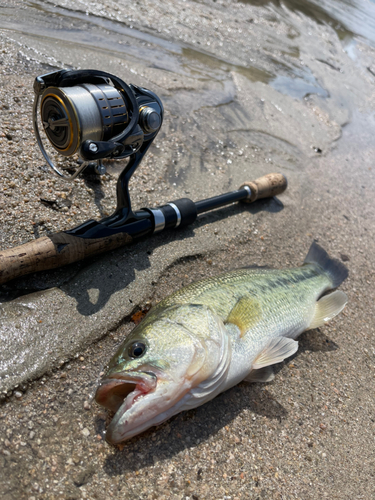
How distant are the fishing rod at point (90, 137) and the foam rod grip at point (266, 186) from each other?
1547mm

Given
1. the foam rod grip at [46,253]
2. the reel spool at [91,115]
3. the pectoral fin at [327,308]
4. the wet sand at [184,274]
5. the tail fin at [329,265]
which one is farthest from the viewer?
the tail fin at [329,265]

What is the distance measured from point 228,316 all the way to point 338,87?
8.33 m

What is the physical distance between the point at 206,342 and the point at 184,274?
109 centimetres

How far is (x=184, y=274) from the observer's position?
11.4ft

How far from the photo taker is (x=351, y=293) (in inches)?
159

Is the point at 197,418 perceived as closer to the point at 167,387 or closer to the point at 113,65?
the point at 167,387

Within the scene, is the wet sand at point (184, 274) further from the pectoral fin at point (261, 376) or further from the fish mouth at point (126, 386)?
the fish mouth at point (126, 386)

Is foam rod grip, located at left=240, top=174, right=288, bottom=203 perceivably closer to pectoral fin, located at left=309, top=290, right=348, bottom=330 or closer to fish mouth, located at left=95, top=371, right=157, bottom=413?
pectoral fin, located at left=309, top=290, right=348, bottom=330

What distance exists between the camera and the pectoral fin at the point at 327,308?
132 inches

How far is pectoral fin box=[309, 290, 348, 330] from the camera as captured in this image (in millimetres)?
3344

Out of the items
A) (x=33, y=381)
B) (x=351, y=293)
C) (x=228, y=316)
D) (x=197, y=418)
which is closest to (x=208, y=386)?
(x=197, y=418)

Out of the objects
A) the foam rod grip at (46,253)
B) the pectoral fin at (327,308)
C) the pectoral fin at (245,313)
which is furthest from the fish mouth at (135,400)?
the pectoral fin at (327,308)

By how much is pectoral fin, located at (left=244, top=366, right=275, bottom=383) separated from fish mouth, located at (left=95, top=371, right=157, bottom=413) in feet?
3.06

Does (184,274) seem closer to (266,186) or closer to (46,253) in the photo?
(46,253)
